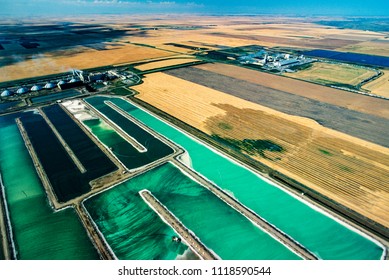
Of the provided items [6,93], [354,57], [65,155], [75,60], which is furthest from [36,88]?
[354,57]

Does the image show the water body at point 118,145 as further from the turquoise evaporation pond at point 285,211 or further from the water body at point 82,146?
the turquoise evaporation pond at point 285,211

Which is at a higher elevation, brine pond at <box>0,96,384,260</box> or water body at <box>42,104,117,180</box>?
brine pond at <box>0,96,384,260</box>

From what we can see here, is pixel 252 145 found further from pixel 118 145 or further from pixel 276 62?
pixel 276 62

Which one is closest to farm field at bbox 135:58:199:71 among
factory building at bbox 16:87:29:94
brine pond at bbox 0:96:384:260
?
factory building at bbox 16:87:29:94

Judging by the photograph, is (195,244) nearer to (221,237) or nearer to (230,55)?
(221,237)

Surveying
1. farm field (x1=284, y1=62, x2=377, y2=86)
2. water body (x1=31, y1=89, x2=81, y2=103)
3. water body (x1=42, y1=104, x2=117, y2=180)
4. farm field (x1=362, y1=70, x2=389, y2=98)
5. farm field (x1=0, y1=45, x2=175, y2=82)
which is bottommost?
farm field (x1=0, y1=45, x2=175, y2=82)

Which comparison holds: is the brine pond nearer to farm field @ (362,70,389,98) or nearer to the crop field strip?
the crop field strip

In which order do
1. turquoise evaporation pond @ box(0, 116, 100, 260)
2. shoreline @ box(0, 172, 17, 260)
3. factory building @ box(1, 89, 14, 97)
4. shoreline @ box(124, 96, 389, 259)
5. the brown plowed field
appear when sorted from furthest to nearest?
factory building @ box(1, 89, 14, 97), the brown plowed field, shoreline @ box(124, 96, 389, 259), turquoise evaporation pond @ box(0, 116, 100, 260), shoreline @ box(0, 172, 17, 260)

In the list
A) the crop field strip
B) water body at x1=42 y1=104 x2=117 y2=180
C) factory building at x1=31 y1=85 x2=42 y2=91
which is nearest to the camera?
water body at x1=42 y1=104 x2=117 y2=180
